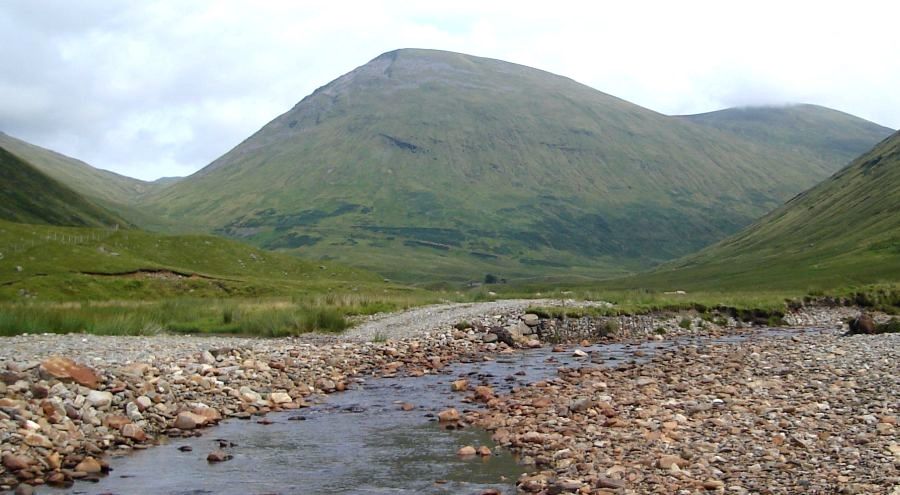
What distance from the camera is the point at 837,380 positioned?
2242 centimetres

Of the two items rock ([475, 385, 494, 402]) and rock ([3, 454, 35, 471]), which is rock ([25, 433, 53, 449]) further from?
rock ([475, 385, 494, 402])

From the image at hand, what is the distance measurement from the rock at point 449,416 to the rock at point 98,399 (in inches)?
346

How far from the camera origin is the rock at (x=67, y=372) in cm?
1978

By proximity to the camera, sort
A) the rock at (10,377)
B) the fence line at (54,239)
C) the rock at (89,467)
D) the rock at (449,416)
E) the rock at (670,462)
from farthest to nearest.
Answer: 1. the fence line at (54,239)
2. the rock at (449,416)
3. the rock at (10,377)
4. the rock at (89,467)
5. the rock at (670,462)

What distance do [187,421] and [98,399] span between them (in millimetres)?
2271

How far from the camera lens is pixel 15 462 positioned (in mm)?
15305

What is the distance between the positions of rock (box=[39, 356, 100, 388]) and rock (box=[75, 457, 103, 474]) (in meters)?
4.62

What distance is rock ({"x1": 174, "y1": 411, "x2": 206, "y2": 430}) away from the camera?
19828 mm

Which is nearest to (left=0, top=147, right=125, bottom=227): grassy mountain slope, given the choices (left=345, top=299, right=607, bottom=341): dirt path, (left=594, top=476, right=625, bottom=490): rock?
(left=345, top=299, right=607, bottom=341): dirt path

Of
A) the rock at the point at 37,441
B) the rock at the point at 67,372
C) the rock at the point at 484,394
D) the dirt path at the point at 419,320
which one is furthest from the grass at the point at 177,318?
the rock at the point at 484,394

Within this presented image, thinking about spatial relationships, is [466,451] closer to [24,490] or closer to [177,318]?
[24,490]

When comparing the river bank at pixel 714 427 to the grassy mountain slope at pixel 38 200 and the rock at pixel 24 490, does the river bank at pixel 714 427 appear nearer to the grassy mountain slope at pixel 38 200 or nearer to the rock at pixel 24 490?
the rock at pixel 24 490

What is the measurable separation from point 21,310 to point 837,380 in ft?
117

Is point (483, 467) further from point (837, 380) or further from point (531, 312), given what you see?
point (531, 312)
